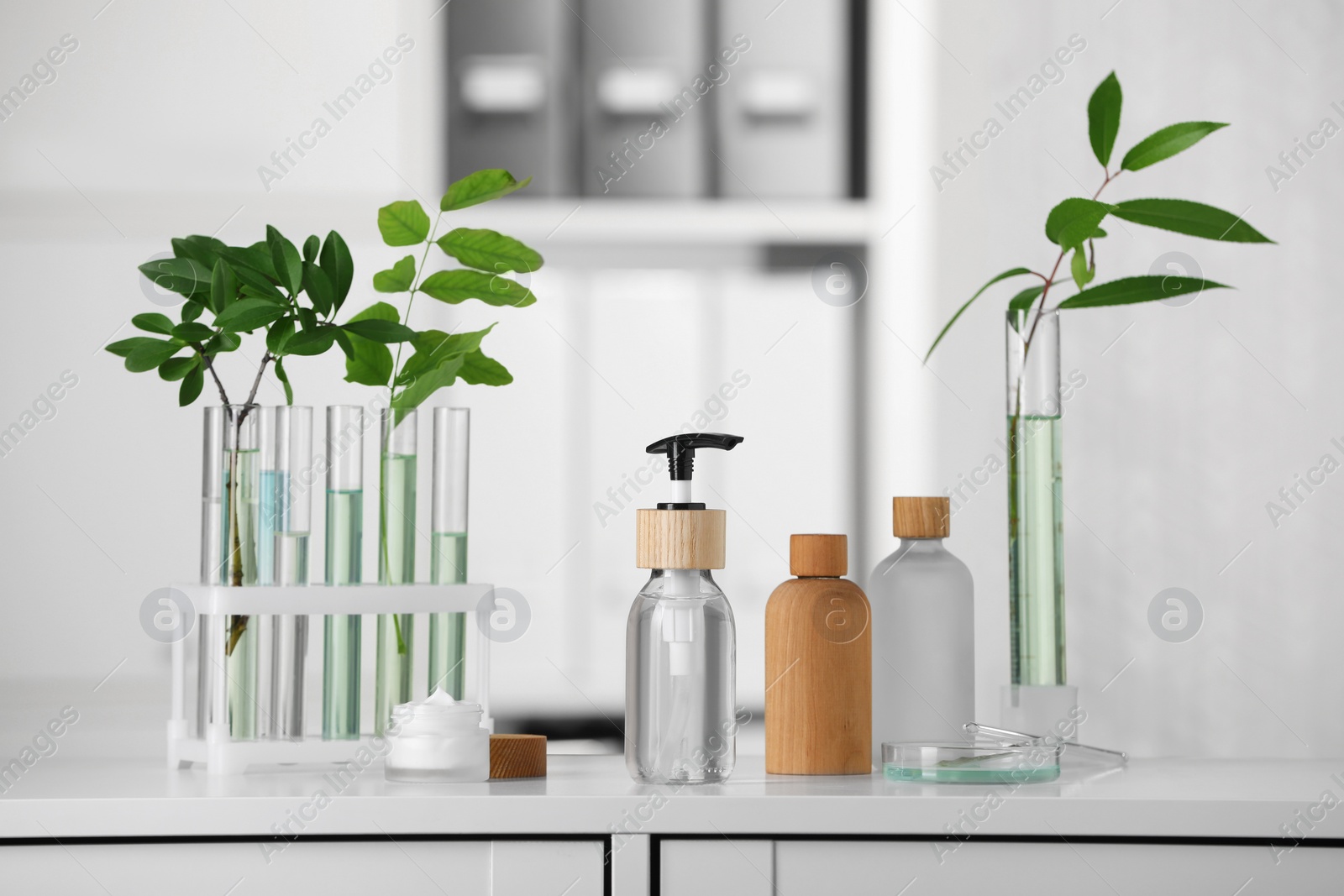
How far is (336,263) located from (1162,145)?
2.42 feet

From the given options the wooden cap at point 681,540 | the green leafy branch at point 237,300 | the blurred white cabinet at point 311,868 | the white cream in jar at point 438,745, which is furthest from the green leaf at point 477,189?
the blurred white cabinet at point 311,868

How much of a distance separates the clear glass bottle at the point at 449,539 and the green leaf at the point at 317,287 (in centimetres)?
13

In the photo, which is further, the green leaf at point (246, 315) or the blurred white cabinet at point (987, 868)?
the green leaf at point (246, 315)

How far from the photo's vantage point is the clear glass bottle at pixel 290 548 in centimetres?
93

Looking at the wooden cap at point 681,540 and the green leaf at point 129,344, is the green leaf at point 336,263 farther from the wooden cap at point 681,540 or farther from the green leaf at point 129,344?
the wooden cap at point 681,540

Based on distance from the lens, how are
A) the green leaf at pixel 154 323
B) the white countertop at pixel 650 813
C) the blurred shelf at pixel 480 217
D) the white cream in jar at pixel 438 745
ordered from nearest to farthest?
the white countertop at pixel 650 813
the white cream in jar at pixel 438 745
the green leaf at pixel 154 323
the blurred shelf at pixel 480 217

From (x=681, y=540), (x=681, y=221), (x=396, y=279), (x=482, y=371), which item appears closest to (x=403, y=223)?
(x=396, y=279)

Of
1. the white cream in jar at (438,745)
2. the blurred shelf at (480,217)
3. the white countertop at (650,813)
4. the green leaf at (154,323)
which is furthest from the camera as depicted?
the blurred shelf at (480,217)

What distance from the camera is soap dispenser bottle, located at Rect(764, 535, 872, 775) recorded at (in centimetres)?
93

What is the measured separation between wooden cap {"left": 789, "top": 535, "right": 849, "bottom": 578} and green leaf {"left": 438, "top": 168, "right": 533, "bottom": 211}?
1.30ft

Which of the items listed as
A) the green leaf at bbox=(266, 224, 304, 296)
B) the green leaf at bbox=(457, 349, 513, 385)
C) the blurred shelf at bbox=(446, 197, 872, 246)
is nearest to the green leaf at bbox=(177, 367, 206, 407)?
the green leaf at bbox=(266, 224, 304, 296)

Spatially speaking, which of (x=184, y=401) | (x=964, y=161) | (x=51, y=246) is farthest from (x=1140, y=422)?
(x=51, y=246)

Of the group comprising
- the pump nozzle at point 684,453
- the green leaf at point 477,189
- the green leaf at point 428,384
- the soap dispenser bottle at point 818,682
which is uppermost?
the green leaf at point 477,189

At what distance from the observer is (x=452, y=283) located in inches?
41.6
